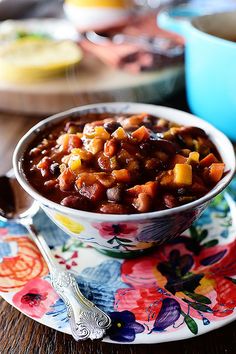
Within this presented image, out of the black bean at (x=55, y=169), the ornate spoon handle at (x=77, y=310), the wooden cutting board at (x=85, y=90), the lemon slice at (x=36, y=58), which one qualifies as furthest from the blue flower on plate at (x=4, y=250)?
the lemon slice at (x=36, y=58)

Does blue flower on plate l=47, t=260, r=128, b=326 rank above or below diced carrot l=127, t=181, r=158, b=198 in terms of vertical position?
below

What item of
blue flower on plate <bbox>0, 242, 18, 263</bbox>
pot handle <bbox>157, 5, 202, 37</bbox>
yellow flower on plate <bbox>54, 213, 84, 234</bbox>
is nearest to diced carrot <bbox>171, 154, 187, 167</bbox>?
yellow flower on plate <bbox>54, 213, 84, 234</bbox>

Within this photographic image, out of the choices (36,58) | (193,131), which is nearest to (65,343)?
(193,131)

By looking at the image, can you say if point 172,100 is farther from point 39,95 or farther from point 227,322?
point 227,322

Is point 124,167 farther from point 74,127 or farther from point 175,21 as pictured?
point 175,21

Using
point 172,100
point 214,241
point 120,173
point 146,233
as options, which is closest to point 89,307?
point 146,233

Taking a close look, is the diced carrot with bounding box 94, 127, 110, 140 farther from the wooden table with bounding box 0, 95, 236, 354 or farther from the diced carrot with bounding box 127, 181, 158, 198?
the wooden table with bounding box 0, 95, 236, 354
